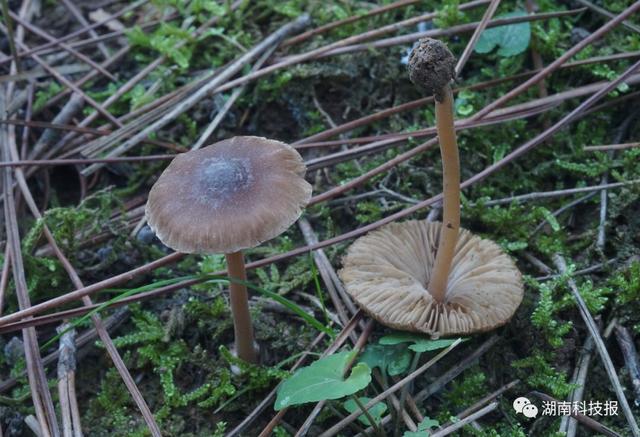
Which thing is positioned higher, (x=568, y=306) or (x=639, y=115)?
(x=639, y=115)

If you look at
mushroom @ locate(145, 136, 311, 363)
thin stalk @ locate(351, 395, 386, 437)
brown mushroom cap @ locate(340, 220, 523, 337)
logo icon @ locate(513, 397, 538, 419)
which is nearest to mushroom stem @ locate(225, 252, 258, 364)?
mushroom @ locate(145, 136, 311, 363)

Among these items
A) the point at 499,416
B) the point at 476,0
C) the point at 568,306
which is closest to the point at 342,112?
the point at 476,0

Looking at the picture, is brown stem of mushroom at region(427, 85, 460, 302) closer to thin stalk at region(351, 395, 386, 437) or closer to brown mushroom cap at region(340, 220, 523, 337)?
brown mushroom cap at region(340, 220, 523, 337)

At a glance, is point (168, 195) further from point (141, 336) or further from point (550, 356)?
point (550, 356)

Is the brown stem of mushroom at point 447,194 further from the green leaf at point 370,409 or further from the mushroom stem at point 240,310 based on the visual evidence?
the mushroom stem at point 240,310

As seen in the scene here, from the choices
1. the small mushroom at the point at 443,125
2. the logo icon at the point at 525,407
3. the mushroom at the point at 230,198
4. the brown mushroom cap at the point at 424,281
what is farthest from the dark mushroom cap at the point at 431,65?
the logo icon at the point at 525,407

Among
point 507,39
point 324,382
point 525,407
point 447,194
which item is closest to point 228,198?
point 324,382
